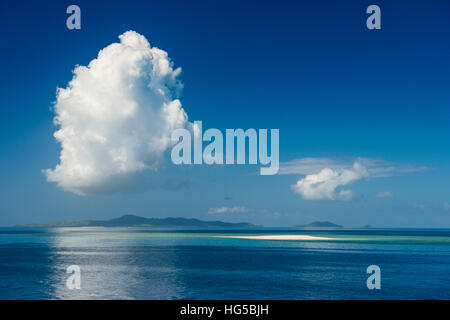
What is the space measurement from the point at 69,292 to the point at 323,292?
22.9 meters

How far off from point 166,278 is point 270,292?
12456 millimetres

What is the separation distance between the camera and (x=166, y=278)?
44844 mm

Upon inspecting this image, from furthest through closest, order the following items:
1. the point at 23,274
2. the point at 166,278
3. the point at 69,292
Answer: the point at 23,274 < the point at 166,278 < the point at 69,292

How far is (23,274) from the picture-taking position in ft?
158
